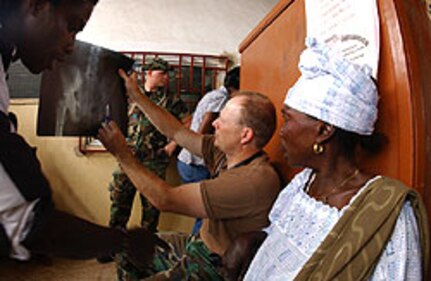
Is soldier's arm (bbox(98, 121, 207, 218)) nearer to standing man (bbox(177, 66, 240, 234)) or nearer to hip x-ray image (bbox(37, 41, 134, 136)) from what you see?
hip x-ray image (bbox(37, 41, 134, 136))

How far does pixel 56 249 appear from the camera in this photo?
2.29 ft

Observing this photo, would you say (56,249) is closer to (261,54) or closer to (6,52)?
(6,52)

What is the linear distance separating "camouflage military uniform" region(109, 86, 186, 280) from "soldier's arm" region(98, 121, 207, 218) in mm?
1439

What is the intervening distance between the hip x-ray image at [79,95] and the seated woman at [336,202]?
0.64 m

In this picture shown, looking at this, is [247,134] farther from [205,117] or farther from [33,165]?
[205,117]

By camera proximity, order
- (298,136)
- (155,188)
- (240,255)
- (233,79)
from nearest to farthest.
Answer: (298,136)
(240,255)
(155,188)
(233,79)

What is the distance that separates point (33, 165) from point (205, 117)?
1988 millimetres

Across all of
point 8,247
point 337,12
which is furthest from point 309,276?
point 337,12

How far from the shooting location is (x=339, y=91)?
84 centimetres

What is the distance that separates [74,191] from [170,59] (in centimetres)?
136

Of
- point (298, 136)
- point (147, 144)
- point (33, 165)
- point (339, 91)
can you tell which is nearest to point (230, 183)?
point (298, 136)

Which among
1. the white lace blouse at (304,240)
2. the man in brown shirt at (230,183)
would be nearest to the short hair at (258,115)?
the man in brown shirt at (230,183)

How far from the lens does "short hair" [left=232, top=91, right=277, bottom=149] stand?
138cm

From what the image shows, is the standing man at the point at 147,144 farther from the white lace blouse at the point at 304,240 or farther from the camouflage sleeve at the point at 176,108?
the white lace blouse at the point at 304,240
